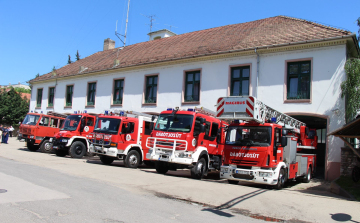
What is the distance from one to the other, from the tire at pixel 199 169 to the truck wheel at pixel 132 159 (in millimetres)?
3848

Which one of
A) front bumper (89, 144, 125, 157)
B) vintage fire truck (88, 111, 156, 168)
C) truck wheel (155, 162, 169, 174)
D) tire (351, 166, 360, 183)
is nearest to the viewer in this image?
tire (351, 166, 360, 183)

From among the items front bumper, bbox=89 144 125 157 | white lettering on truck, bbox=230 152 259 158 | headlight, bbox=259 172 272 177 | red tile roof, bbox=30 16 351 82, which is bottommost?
headlight, bbox=259 172 272 177

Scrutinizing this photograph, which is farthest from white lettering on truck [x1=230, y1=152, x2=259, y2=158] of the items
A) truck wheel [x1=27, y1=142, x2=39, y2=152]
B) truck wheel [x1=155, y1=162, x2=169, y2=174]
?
truck wheel [x1=27, y1=142, x2=39, y2=152]

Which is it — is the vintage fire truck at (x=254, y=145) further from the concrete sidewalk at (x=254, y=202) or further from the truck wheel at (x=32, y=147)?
the truck wheel at (x=32, y=147)

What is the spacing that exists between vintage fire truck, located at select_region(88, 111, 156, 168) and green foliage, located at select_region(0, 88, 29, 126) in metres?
36.1

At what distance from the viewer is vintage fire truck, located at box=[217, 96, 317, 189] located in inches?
408

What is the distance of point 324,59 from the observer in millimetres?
15055

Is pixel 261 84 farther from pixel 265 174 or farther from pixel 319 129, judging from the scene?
pixel 319 129

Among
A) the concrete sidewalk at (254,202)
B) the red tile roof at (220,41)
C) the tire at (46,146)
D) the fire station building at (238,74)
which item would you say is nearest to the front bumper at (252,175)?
the concrete sidewalk at (254,202)

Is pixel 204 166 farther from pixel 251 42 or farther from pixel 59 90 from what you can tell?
pixel 59 90

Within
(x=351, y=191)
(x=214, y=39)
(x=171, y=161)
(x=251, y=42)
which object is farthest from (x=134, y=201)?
(x=214, y=39)

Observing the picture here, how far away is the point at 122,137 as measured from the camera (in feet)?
47.8

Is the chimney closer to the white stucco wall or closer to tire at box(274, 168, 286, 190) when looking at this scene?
the white stucco wall

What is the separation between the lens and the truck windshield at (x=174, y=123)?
12180 mm
